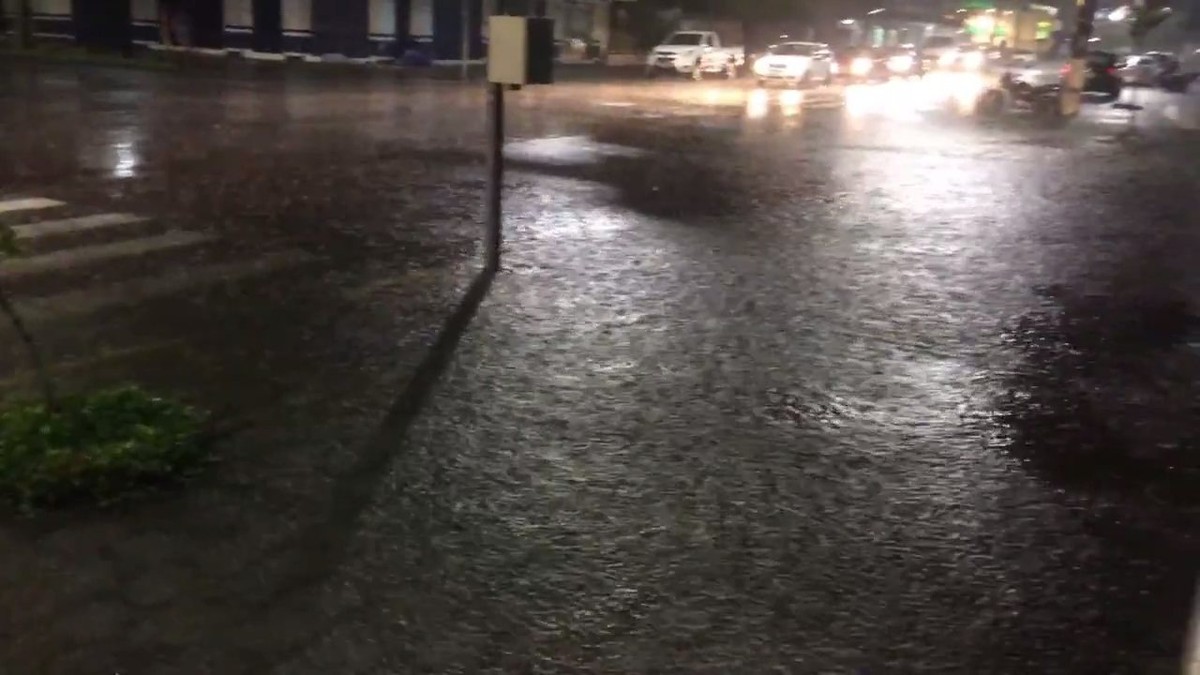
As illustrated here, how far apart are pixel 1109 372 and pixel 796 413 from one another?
111 inches

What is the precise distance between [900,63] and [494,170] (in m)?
52.7

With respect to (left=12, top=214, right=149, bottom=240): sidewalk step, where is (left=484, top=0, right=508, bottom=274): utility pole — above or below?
above

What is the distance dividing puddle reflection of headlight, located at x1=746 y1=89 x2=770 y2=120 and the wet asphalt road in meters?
15.3

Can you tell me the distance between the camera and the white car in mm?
47906

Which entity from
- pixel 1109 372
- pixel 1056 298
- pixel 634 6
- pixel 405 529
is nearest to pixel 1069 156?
pixel 1056 298

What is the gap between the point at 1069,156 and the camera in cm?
2514

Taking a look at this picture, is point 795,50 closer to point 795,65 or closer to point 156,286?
point 795,65

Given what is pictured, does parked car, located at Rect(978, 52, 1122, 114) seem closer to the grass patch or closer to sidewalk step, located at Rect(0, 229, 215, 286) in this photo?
sidewalk step, located at Rect(0, 229, 215, 286)

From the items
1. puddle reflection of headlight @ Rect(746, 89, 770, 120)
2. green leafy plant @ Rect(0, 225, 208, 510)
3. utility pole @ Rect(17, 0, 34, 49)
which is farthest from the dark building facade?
green leafy plant @ Rect(0, 225, 208, 510)

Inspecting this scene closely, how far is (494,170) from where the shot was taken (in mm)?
11234

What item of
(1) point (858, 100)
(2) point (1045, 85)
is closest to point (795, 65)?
(1) point (858, 100)

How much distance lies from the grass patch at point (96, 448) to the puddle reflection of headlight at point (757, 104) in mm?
25829

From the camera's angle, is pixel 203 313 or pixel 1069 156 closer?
pixel 203 313

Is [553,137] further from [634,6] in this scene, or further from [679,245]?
[634,6]
